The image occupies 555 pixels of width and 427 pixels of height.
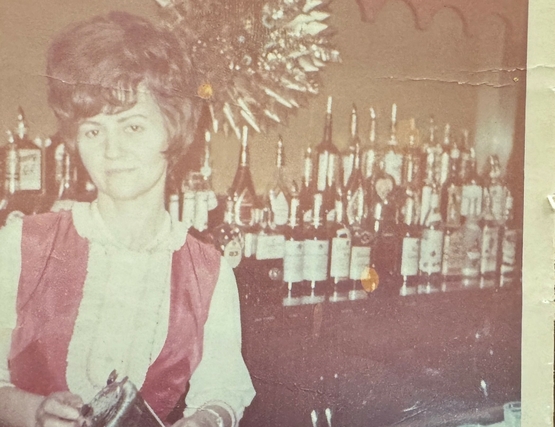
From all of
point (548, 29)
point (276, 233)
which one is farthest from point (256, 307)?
point (548, 29)

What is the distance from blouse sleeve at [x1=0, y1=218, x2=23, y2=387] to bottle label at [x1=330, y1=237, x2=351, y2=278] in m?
1.21

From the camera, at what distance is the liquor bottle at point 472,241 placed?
2.68 metres

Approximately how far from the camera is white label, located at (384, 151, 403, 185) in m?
2.56

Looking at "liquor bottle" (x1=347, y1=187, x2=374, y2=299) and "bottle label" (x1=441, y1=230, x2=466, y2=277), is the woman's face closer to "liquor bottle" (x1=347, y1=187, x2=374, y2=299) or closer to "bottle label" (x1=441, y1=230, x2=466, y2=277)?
"liquor bottle" (x1=347, y1=187, x2=374, y2=299)

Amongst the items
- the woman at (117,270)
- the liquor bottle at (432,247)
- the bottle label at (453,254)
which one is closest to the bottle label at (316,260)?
the woman at (117,270)

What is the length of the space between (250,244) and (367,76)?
85cm

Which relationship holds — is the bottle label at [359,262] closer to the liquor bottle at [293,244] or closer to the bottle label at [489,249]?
the liquor bottle at [293,244]

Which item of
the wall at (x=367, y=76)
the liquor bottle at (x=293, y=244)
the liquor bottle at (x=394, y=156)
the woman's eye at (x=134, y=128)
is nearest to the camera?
the wall at (x=367, y=76)

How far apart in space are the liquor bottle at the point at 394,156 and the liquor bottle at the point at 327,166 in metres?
0.23

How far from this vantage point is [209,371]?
233cm

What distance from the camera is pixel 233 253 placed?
2.36m

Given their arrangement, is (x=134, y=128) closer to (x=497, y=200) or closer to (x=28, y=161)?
(x=28, y=161)

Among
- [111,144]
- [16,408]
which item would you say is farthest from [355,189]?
[16,408]

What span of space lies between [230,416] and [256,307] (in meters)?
0.43
